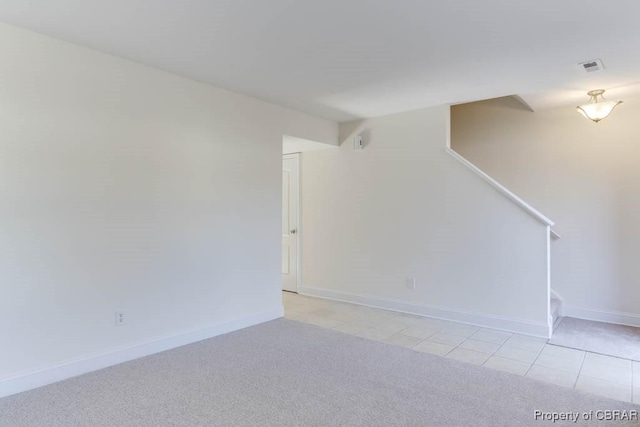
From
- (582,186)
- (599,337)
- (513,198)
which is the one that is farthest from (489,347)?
(582,186)

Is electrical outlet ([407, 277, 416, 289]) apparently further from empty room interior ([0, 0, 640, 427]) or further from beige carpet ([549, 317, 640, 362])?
beige carpet ([549, 317, 640, 362])

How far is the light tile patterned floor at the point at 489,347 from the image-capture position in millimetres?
2756

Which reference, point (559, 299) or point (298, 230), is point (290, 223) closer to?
point (298, 230)

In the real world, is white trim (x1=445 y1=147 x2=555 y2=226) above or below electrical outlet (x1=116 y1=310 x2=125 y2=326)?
above

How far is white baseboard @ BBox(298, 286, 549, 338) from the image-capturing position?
3777mm

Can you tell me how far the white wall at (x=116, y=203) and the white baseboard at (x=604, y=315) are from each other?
354 centimetres

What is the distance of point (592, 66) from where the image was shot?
312 cm

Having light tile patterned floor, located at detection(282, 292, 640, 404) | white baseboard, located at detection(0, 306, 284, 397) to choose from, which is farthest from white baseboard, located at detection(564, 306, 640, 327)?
white baseboard, located at detection(0, 306, 284, 397)

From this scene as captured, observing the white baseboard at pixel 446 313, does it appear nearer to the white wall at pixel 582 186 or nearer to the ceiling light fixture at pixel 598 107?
the white wall at pixel 582 186

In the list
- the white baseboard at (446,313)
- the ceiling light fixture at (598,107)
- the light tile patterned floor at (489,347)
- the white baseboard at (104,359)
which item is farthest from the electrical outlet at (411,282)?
the ceiling light fixture at (598,107)

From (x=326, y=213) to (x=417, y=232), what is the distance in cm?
135

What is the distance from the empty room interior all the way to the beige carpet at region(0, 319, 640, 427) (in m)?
0.02

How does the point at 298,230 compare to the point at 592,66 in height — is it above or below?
below

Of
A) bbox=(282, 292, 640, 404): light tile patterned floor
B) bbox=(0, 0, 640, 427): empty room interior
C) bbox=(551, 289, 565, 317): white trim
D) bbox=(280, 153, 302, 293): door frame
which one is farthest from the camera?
bbox=(280, 153, 302, 293): door frame
